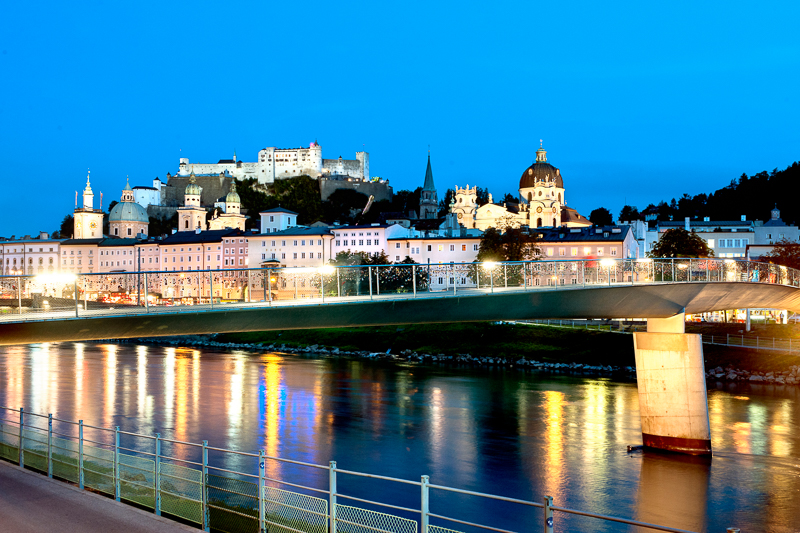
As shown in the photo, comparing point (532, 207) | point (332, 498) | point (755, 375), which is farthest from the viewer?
point (532, 207)

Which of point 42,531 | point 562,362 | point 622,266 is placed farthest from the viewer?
point 562,362

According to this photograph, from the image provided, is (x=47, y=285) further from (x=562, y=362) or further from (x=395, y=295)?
(x=562, y=362)

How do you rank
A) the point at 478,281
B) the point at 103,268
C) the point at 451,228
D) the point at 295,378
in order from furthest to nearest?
the point at 103,268
the point at 451,228
the point at 295,378
the point at 478,281

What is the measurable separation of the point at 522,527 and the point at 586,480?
4.54m

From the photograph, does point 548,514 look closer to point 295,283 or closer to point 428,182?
point 295,283

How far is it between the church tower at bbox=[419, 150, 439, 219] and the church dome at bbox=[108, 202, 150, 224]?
54.7 m

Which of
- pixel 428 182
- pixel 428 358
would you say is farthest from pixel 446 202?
pixel 428 358

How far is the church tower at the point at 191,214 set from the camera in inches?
6024

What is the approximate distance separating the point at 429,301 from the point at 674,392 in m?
10.8

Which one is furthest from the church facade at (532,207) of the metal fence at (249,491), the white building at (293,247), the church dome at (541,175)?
the metal fence at (249,491)

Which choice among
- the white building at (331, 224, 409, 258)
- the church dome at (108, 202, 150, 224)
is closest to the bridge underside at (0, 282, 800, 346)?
the white building at (331, 224, 409, 258)

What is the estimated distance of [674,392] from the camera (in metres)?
28.0

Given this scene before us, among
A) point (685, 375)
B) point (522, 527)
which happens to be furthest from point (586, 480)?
point (685, 375)

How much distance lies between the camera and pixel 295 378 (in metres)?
47.6
